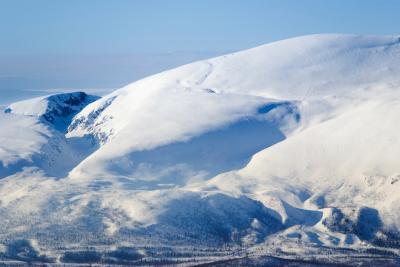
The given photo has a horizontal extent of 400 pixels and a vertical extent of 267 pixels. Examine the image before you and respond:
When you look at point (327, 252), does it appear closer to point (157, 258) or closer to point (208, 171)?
point (157, 258)

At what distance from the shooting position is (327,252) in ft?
477

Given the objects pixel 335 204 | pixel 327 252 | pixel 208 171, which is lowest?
pixel 327 252

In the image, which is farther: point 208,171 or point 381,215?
point 208,171

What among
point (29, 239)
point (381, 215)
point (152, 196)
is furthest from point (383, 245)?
point (29, 239)

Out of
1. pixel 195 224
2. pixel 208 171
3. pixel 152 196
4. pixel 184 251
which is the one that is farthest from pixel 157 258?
pixel 208 171

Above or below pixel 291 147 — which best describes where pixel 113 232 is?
below

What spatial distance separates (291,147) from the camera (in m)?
198

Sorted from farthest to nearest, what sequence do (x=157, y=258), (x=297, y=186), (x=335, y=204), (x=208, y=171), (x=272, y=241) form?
(x=208, y=171)
(x=297, y=186)
(x=335, y=204)
(x=272, y=241)
(x=157, y=258)

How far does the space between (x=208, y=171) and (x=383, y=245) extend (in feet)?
197

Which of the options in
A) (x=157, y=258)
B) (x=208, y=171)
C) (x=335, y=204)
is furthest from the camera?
(x=208, y=171)

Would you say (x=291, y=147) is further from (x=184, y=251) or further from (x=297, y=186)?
(x=184, y=251)

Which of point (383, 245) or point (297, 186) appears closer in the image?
point (383, 245)

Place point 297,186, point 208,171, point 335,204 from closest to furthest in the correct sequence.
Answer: point 335,204 → point 297,186 → point 208,171

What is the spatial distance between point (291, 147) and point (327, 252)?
5659 centimetres
